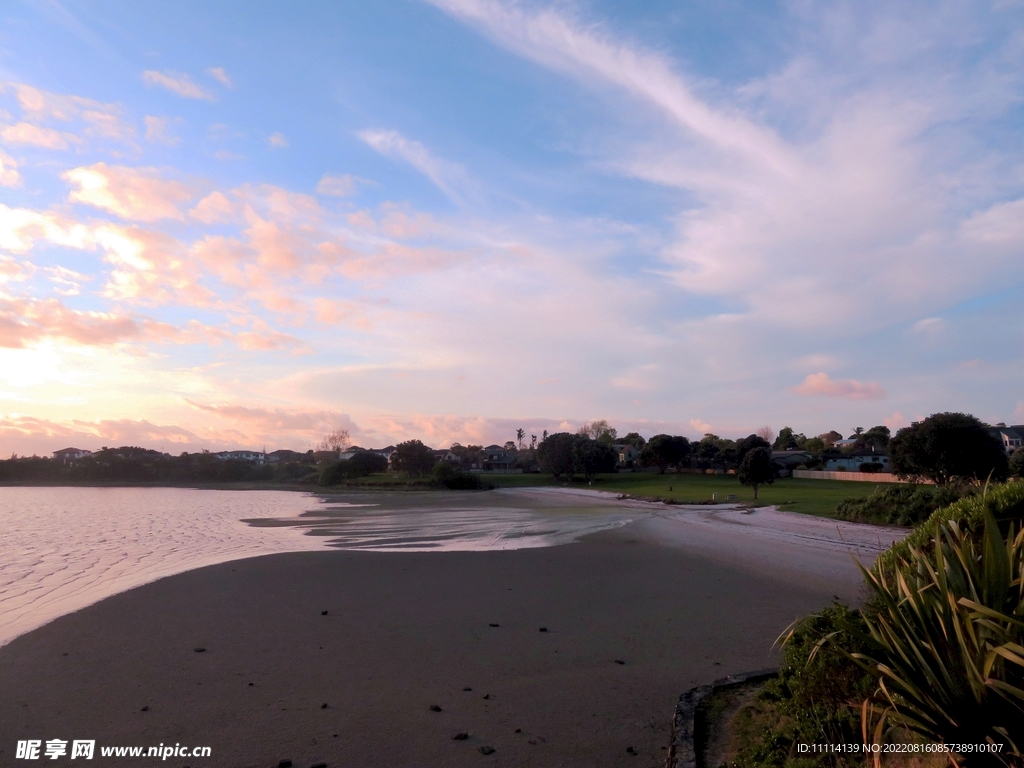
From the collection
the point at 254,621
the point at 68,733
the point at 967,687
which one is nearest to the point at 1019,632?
the point at 967,687

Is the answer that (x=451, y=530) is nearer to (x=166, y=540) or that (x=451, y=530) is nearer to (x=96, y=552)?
(x=166, y=540)

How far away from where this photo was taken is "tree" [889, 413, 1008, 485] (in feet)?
109

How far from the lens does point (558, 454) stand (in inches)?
3332

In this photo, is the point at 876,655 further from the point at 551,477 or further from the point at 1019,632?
the point at 551,477

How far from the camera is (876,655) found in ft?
14.6

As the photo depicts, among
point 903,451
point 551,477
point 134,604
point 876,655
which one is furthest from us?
point 551,477

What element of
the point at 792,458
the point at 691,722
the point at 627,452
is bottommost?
the point at 691,722

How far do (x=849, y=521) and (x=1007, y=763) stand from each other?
23.4 metres

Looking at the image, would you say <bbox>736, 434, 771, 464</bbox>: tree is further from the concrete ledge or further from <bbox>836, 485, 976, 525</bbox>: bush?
the concrete ledge

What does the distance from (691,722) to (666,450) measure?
88.7m

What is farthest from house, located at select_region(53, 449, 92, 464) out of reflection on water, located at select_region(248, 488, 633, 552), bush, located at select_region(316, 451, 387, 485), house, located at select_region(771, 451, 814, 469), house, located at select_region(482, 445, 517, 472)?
house, located at select_region(771, 451, 814, 469)

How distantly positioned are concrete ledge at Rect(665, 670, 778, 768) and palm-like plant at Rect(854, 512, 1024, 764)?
49.0 inches

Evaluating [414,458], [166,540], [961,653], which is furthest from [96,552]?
[414,458]

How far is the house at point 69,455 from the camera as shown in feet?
322
